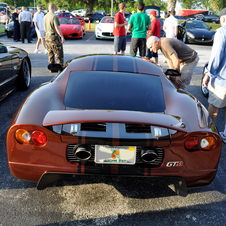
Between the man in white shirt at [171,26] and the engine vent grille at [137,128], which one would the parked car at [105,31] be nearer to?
the man in white shirt at [171,26]

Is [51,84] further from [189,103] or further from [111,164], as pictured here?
[189,103]

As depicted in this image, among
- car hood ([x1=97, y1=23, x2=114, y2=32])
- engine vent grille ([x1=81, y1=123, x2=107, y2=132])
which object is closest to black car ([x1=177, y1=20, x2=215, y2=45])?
car hood ([x1=97, y1=23, x2=114, y2=32])

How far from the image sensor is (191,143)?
225cm

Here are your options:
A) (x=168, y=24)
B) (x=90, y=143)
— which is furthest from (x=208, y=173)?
(x=168, y=24)

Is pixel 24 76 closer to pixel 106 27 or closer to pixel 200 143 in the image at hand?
pixel 200 143

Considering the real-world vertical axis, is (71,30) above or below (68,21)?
below

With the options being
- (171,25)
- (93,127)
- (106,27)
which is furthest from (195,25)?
(93,127)

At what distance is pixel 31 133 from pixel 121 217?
1052 mm

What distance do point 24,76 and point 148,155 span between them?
172 inches

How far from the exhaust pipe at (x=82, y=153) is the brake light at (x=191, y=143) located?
31.9 inches

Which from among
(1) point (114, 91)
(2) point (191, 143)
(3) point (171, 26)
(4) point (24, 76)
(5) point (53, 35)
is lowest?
(4) point (24, 76)

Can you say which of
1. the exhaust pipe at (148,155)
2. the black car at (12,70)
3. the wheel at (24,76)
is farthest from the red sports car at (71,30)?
the exhaust pipe at (148,155)

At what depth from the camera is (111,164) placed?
2205mm

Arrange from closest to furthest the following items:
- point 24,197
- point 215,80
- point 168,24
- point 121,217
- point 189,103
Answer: point 121,217 → point 24,197 → point 189,103 → point 215,80 → point 168,24
